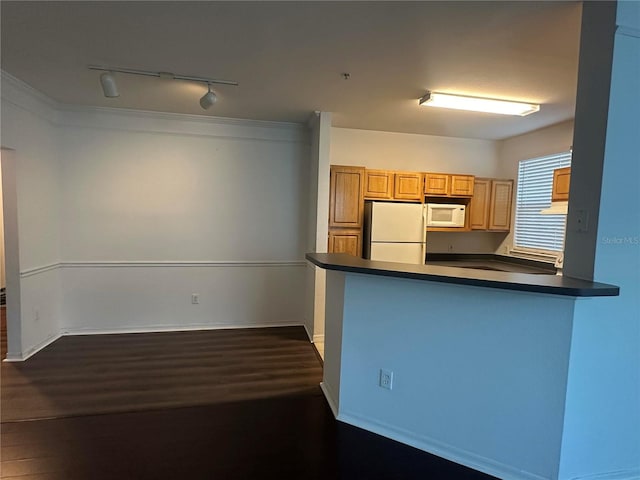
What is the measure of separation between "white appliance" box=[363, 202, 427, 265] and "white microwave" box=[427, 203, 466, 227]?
163mm

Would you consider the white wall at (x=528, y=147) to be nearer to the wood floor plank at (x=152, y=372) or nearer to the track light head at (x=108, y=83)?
the wood floor plank at (x=152, y=372)

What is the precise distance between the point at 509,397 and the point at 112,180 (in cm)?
430

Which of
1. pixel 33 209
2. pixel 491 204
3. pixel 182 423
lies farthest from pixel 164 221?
pixel 491 204

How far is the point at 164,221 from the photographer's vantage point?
13.9 ft

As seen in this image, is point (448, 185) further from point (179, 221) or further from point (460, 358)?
point (179, 221)

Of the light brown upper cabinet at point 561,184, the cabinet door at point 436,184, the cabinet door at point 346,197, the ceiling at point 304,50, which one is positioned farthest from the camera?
the cabinet door at point 436,184

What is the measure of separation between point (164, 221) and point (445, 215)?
3469 millimetres

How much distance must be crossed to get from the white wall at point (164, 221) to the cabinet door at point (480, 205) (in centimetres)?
226

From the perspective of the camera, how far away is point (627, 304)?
1.85 meters

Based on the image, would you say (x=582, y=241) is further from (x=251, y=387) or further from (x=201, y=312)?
(x=201, y=312)

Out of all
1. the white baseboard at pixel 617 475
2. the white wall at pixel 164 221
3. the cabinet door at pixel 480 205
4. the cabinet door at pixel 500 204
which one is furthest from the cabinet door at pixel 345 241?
the white baseboard at pixel 617 475

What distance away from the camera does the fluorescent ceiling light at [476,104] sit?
3215mm

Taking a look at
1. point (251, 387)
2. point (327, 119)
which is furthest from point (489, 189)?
point (251, 387)

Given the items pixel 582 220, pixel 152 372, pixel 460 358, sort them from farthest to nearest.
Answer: pixel 152 372
pixel 460 358
pixel 582 220
